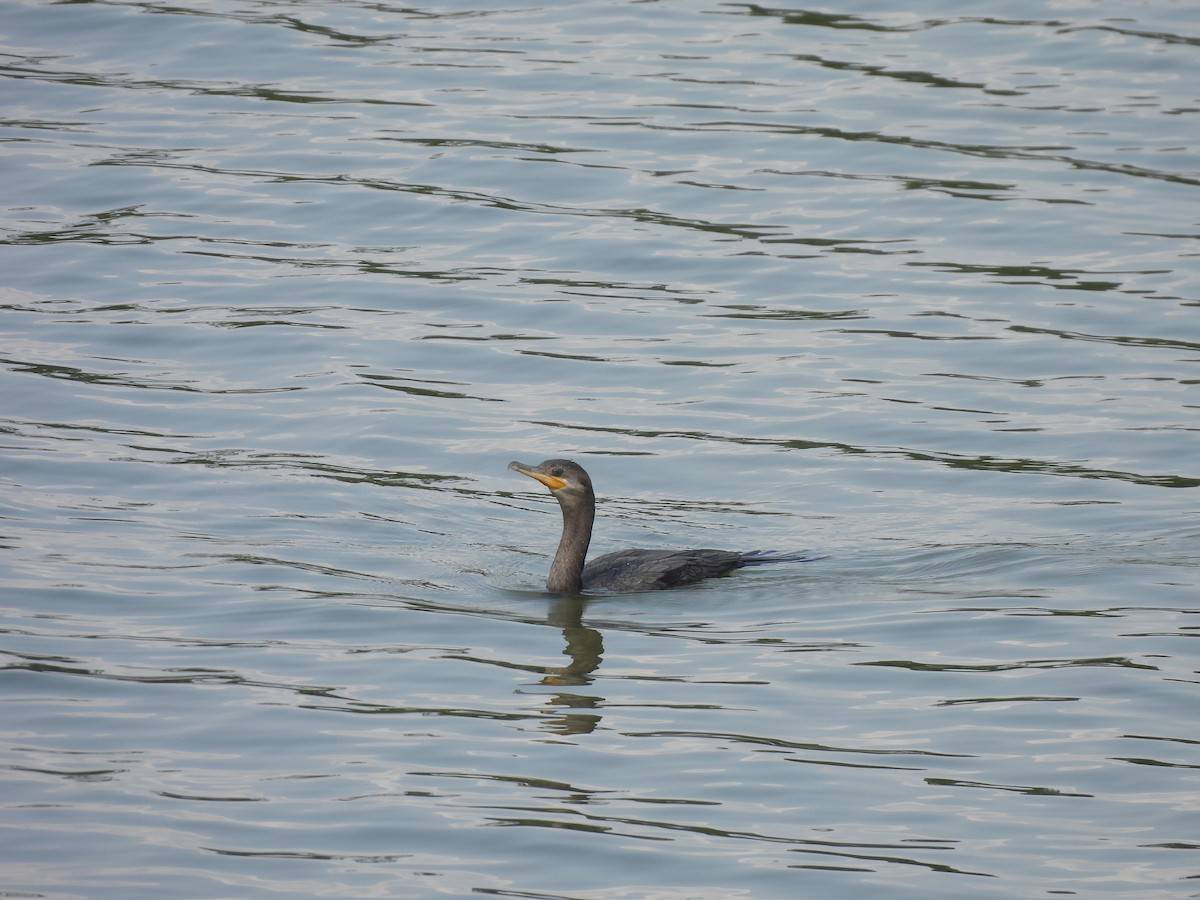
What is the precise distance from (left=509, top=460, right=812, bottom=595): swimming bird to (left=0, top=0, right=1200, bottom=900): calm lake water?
0.20 meters

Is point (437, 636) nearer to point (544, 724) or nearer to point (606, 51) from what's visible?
point (544, 724)

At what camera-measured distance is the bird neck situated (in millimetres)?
11227

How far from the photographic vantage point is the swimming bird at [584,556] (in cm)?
1116

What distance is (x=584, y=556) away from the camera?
445 inches

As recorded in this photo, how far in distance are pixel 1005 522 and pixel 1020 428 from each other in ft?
5.92

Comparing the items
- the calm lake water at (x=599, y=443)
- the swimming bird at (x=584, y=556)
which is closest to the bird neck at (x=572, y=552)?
the swimming bird at (x=584, y=556)

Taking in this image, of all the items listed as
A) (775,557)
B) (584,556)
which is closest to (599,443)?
(584,556)

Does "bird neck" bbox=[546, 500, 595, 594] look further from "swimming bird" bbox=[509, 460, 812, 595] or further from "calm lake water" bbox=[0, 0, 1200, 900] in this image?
"calm lake water" bbox=[0, 0, 1200, 900]

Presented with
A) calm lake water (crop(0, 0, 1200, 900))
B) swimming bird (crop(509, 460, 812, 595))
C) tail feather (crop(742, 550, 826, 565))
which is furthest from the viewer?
tail feather (crop(742, 550, 826, 565))

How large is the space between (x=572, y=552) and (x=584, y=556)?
0.38 feet

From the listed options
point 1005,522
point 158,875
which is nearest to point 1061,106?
point 1005,522

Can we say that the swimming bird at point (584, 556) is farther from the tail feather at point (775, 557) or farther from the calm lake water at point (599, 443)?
the calm lake water at point (599, 443)

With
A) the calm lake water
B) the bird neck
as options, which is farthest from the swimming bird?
the calm lake water

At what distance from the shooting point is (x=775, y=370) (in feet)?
48.3
